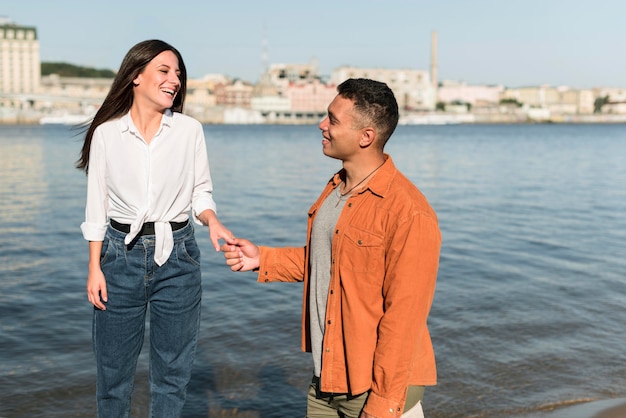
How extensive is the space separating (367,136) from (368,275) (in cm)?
56

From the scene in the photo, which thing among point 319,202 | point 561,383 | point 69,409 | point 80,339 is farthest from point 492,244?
point 319,202

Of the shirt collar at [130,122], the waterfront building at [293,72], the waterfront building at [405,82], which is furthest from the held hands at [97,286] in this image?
the waterfront building at [293,72]

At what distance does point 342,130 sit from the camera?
9.29ft

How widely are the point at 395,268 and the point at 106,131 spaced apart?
1.44 meters

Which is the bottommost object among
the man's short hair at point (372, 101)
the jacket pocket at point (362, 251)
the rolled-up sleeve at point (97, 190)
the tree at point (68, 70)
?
the jacket pocket at point (362, 251)

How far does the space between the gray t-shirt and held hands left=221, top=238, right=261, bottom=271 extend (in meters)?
0.45

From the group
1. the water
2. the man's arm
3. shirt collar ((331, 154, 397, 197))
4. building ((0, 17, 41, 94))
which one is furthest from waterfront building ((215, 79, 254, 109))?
the man's arm

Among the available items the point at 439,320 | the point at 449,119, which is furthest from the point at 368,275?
the point at 449,119

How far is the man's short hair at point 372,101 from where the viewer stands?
9.15ft

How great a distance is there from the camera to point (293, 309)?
8.11 meters

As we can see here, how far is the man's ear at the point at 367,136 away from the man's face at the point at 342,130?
0.05 ft

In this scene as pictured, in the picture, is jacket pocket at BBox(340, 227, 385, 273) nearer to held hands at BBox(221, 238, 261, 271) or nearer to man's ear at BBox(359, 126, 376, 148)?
man's ear at BBox(359, 126, 376, 148)

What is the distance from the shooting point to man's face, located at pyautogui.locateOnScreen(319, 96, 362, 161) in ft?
9.23

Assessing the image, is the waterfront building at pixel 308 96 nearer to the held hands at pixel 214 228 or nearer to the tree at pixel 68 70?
the tree at pixel 68 70
